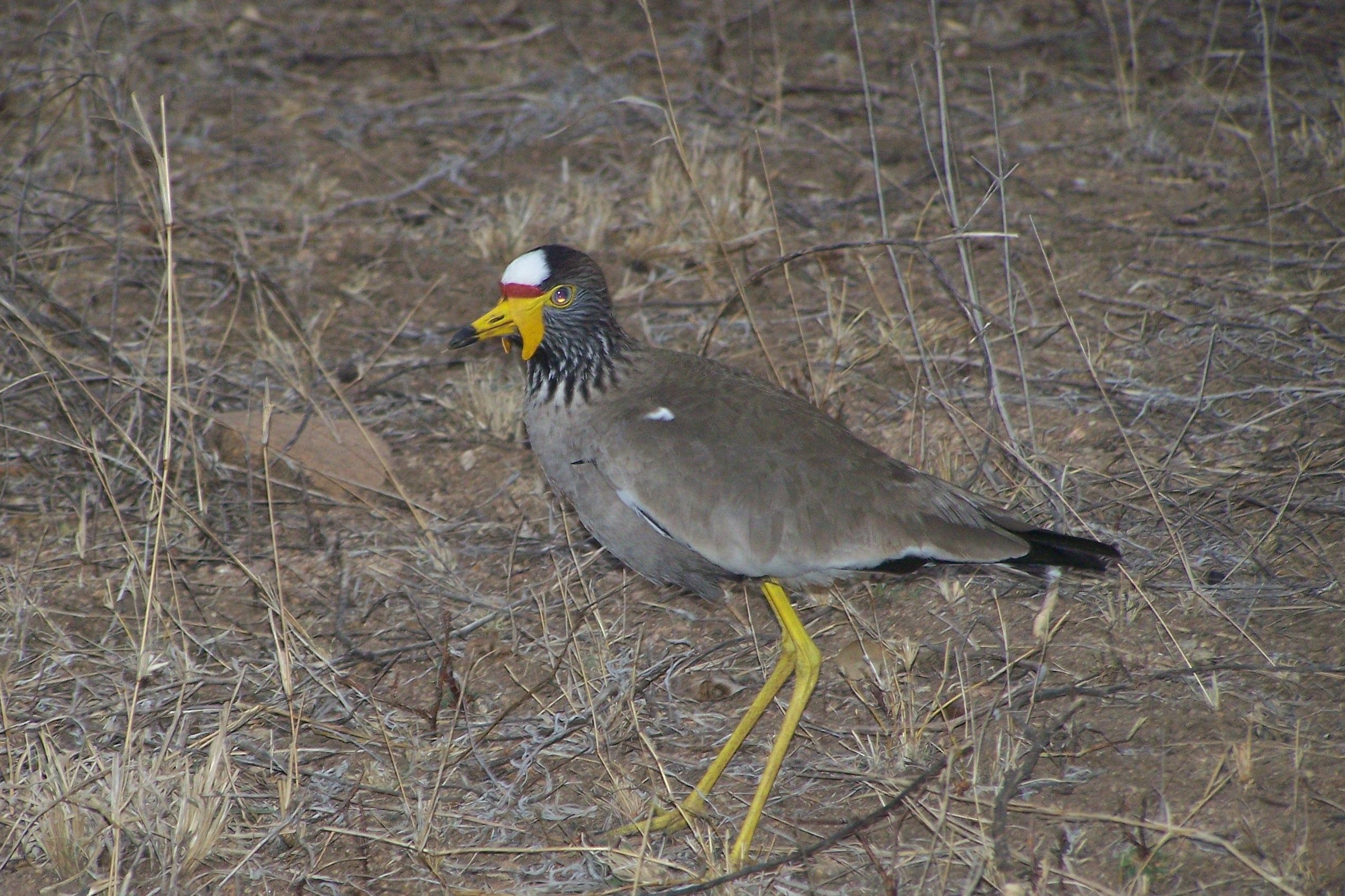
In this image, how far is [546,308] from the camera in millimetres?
3688

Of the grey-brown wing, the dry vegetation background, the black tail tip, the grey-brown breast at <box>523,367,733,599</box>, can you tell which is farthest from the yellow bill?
the black tail tip

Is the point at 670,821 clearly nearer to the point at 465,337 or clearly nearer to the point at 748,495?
the point at 748,495

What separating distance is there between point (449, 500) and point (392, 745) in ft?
4.29

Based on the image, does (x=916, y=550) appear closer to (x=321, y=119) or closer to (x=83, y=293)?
(x=83, y=293)

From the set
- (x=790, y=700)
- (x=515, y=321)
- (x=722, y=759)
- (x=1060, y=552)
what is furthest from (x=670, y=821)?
(x=515, y=321)

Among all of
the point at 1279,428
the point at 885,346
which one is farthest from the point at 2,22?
the point at 1279,428

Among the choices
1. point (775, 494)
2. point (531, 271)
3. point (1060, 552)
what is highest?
point (531, 271)

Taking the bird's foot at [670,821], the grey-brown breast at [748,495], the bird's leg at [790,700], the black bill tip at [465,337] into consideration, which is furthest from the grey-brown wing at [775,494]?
the bird's foot at [670,821]

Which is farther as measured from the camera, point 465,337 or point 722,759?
point 465,337

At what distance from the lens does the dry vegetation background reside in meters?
3.10

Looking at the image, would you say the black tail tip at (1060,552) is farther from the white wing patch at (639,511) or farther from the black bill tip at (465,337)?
the black bill tip at (465,337)

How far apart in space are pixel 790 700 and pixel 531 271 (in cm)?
148

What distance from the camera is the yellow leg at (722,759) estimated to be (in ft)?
10.5

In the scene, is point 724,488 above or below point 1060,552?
above
